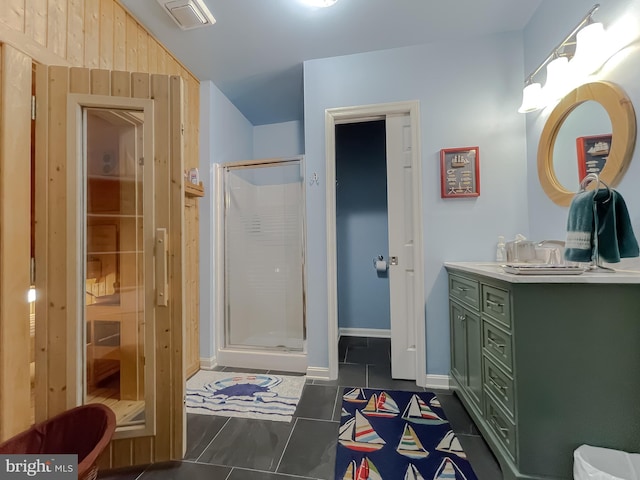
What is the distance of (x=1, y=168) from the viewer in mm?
1203

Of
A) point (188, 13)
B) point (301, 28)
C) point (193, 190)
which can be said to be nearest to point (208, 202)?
point (193, 190)

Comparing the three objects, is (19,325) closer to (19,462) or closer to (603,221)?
(19,462)

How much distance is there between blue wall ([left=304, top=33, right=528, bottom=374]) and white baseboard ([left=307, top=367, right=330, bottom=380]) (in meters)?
0.04

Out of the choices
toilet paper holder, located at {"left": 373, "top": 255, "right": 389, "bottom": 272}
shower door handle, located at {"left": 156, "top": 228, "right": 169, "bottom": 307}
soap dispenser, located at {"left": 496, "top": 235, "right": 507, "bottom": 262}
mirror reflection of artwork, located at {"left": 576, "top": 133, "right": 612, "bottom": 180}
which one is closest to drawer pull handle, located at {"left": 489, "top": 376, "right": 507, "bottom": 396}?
soap dispenser, located at {"left": 496, "top": 235, "right": 507, "bottom": 262}

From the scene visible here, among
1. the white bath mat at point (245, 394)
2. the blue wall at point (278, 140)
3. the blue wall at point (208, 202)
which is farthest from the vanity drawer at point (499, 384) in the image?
the blue wall at point (278, 140)

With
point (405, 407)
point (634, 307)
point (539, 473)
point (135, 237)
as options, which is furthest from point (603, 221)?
point (135, 237)

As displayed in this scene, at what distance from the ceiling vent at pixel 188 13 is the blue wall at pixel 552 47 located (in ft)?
7.40

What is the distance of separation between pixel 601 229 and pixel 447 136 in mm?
1244

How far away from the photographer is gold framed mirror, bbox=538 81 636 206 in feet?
4.10

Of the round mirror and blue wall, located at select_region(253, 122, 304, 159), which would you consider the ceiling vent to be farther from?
the round mirror

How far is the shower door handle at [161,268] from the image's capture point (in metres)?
1.39

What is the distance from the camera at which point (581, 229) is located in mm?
1242

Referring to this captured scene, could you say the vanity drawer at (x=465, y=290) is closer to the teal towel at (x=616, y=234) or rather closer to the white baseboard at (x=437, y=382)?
the teal towel at (x=616, y=234)
